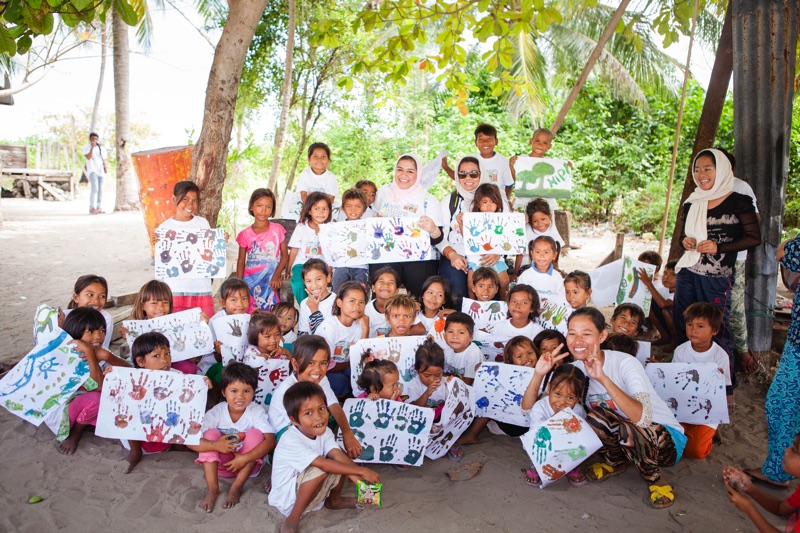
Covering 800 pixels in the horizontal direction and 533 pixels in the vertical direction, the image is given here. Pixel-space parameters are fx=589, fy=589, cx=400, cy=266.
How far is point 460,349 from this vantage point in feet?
12.5

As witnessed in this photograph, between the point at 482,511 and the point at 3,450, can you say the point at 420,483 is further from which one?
the point at 3,450

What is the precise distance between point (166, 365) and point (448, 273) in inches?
89.9

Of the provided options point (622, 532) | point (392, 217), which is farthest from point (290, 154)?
point (622, 532)

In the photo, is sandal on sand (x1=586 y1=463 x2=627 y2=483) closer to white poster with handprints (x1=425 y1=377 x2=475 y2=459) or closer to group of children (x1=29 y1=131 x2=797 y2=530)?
group of children (x1=29 y1=131 x2=797 y2=530)

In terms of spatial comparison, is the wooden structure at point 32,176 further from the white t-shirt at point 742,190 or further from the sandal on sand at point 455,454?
the white t-shirt at point 742,190

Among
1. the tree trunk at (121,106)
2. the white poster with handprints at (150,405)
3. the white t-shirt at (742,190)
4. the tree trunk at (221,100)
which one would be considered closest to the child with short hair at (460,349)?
the white poster with handprints at (150,405)

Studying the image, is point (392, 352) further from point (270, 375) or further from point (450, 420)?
point (270, 375)

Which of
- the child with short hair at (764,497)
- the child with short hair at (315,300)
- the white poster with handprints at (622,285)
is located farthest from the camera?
the white poster with handprints at (622,285)

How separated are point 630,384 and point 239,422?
2.06m

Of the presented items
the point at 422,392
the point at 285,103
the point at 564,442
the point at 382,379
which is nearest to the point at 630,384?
the point at 564,442

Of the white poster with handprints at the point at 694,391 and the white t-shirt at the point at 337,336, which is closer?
the white poster with handprints at the point at 694,391

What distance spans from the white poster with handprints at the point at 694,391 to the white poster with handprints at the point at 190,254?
10.0 ft

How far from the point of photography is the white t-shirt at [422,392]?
11.7ft

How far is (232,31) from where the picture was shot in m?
4.83
